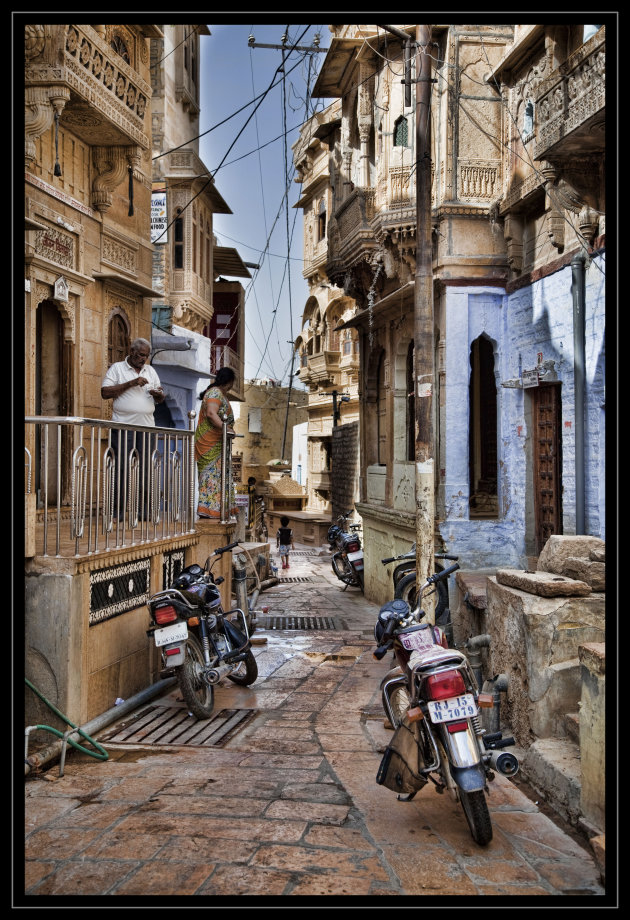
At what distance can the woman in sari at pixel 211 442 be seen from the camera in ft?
30.5

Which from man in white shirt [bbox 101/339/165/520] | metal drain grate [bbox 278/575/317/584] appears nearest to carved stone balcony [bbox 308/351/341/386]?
metal drain grate [bbox 278/575/317/584]

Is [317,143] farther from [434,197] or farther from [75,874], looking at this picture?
[75,874]

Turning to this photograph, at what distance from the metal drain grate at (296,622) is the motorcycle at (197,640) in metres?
4.26

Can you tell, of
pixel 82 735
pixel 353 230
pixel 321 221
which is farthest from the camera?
pixel 321 221

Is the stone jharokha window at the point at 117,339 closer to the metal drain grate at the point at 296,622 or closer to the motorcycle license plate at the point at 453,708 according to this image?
the metal drain grate at the point at 296,622

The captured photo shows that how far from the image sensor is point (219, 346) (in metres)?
30.3

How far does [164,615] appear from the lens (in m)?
6.54

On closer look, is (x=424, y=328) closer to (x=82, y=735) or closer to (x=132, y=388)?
(x=132, y=388)

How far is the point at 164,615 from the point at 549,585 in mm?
3053

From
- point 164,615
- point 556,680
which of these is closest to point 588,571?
point 556,680

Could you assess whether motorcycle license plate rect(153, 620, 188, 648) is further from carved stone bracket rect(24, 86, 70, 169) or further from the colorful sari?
carved stone bracket rect(24, 86, 70, 169)

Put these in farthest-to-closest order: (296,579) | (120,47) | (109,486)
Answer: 1. (296,579)
2. (120,47)
3. (109,486)

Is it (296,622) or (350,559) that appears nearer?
(296,622)
